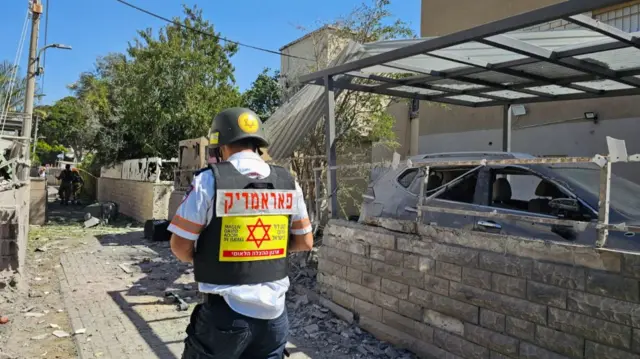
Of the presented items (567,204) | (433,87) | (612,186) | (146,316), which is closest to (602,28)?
(612,186)

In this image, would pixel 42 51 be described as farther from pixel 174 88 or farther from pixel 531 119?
pixel 531 119

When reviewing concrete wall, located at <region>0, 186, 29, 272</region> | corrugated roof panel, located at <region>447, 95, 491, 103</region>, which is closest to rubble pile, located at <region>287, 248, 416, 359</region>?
concrete wall, located at <region>0, 186, 29, 272</region>

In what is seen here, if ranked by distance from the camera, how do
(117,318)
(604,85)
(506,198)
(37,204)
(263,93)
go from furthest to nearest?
(263,93)
(37,204)
(604,85)
(117,318)
(506,198)

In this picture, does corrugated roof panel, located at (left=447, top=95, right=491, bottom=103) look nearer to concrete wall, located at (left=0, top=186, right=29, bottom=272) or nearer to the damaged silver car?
the damaged silver car

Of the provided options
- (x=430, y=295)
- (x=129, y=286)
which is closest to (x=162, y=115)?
(x=129, y=286)

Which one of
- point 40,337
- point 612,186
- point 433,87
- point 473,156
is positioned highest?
point 433,87

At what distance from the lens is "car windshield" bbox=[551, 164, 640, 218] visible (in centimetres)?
401

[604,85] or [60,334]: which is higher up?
[604,85]

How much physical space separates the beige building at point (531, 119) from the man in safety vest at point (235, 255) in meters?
6.24

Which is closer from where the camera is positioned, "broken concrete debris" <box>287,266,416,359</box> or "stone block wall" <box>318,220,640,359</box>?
"stone block wall" <box>318,220,640,359</box>

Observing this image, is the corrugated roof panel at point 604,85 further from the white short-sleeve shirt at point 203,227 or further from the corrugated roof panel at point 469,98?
the white short-sleeve shirt at point 203,227

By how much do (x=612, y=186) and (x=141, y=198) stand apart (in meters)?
13.3

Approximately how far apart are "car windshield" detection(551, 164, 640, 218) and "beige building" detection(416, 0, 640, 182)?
3.16 m

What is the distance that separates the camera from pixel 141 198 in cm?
1488
